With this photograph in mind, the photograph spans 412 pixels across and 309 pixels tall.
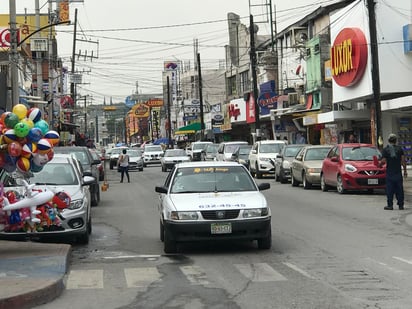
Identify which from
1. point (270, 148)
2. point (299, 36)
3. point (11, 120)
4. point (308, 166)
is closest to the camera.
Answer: point (11, 120)

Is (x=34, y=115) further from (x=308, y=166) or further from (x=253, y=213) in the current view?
(x=308, y=166)

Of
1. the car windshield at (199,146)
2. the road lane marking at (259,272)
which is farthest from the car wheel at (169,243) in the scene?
the car windshield at (199,146)

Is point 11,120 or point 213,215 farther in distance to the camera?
point 213,215

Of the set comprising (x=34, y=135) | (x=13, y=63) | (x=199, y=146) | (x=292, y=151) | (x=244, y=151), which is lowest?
(x=292, y=151)

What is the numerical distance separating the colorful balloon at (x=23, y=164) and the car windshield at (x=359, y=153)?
1420 cm

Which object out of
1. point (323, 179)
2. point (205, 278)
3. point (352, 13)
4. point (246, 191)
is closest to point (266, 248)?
point (246, 191)

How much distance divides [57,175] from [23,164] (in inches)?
130

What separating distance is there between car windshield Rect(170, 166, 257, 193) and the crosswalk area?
196 cm

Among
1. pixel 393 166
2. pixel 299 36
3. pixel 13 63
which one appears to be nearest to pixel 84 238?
pixel 393 166

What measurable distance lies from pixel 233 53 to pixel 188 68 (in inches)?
1567

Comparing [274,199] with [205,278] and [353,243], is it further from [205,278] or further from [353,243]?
[205,278]

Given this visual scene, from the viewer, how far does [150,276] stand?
9023mm

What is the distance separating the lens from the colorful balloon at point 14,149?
9363 millimetres

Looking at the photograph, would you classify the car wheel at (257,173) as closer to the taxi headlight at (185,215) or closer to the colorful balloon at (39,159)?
the taxi headlight at (185,215)
